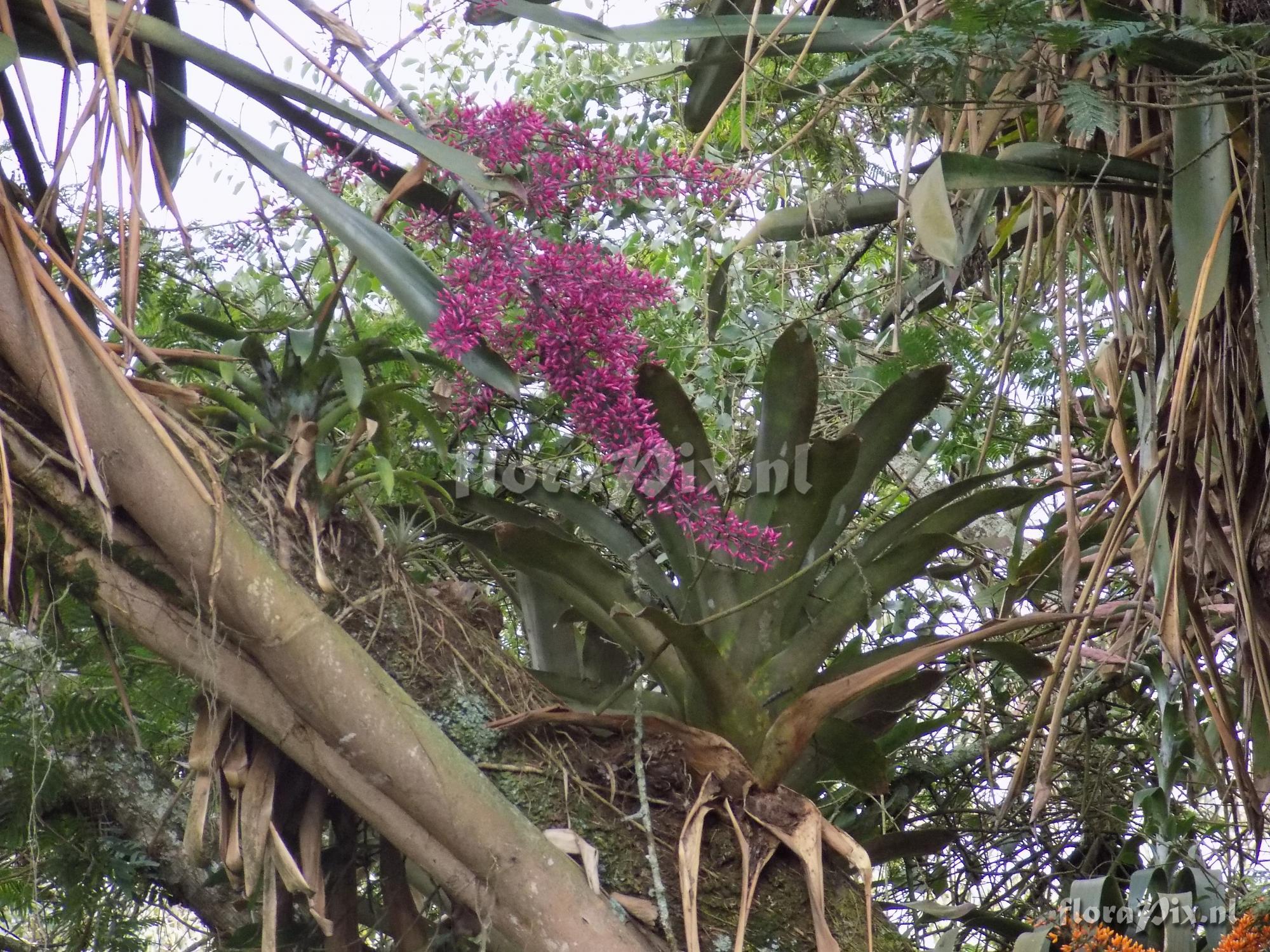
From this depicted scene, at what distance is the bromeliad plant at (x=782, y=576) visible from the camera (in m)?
1.32

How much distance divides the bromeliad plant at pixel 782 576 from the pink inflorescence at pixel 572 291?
155mm

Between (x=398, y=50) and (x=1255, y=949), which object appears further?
(x=1255, y=949)

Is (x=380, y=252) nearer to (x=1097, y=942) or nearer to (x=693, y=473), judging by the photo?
(x=693, y=473)

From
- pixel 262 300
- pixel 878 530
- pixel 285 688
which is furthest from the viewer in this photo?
pixel 262 300

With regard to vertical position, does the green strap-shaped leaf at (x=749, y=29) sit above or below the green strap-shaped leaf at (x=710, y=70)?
below

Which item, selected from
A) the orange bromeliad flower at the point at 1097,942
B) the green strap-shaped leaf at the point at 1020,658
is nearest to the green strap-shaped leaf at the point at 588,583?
the green strap-shaped leaf at the point at 1020,658

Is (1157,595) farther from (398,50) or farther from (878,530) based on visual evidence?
(398,50)

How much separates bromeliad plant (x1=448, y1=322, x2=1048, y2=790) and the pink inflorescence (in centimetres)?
16

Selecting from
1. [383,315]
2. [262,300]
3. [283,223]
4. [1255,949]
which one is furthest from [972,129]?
[262,300]

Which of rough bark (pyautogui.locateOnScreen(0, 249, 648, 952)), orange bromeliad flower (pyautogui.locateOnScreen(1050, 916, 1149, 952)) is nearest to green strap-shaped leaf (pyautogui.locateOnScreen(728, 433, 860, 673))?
rough bark (pyautogui.locateOnScreen(0, 249, 648, 952))

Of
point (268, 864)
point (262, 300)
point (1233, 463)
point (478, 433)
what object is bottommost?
point (268, 864)

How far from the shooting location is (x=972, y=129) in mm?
1494

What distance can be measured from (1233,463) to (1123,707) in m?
0.98

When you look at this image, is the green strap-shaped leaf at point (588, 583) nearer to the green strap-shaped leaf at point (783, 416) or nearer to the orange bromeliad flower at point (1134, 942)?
the green strap-shaped leaf at point (783, 416)
